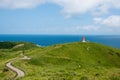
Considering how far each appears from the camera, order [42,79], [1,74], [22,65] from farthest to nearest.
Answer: [22,65]
[1,74]
[42,79]

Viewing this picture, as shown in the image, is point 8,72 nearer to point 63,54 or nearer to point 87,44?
point 63,54

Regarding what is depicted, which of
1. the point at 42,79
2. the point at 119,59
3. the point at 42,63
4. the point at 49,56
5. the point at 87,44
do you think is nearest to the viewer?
the point at 42,79

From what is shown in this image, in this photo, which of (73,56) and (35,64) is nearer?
(35,64)

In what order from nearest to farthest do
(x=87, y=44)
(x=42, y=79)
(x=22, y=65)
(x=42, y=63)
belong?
(x=42, y=79), (x=22, y=65), (x=42, y=63), (x=87, y=44)

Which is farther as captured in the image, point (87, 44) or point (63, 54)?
point (87, 44)

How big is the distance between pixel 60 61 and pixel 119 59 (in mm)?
35532

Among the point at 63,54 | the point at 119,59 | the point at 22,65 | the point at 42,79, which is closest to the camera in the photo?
the point at 42,79

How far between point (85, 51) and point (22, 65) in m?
43.4

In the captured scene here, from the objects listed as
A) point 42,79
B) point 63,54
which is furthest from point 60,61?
point 42,79

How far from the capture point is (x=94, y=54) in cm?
11606

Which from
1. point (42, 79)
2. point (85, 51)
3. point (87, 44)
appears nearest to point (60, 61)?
point (85, 51)

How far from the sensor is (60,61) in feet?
308

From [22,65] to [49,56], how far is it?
1921 centimetres

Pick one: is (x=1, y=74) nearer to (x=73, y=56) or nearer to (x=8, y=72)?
(x=8, y=72)
